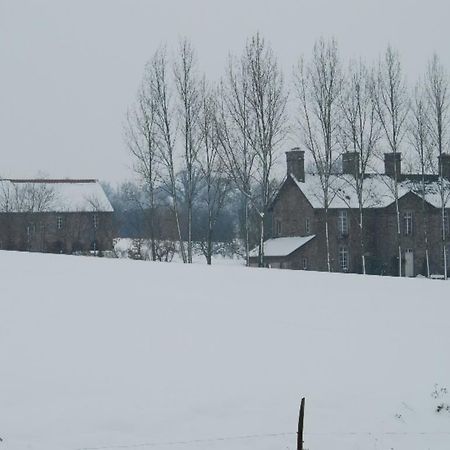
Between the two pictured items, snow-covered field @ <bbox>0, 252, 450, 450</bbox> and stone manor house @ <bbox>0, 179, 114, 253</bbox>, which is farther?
stone manor house @ <bbox>0, 179, 114, 253</bbox>

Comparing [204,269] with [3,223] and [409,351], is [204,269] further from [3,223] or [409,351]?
[3,223]

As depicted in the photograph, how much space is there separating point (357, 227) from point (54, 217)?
2677 cm

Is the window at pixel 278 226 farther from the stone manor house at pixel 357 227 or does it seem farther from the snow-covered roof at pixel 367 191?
the snow-covered roof at pixel 367 191

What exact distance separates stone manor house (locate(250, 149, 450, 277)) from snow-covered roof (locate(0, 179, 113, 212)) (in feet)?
66.0

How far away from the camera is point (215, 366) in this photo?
15.5m

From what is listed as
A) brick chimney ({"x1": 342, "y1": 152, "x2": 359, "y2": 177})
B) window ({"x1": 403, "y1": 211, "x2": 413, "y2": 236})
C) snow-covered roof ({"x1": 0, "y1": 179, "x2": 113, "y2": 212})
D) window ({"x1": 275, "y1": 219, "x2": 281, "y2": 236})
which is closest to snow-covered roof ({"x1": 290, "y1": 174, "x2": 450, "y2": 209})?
window ({"x1": 403, "y1": 211, "x2": 413, "y2": 236})

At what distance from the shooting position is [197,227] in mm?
81875

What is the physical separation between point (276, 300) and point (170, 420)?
1017cm

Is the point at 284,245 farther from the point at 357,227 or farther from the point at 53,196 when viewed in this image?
the point at 53,196

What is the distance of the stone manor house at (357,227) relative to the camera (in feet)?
Answer: 168

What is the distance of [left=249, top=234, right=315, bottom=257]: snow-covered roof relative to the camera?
50.9 meters

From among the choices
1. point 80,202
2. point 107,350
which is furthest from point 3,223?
point 107,350

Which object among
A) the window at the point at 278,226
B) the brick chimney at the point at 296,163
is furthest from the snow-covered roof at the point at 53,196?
the brick chimney at the point at 296,163

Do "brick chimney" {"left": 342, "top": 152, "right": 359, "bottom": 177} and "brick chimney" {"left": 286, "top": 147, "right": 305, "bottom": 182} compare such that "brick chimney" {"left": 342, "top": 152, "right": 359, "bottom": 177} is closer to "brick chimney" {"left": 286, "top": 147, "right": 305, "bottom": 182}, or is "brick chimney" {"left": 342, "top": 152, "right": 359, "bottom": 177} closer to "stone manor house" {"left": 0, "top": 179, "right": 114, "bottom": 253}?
"brick chimney" {"left": 286, "top": 147, "right": 305, "bottom": 182}
